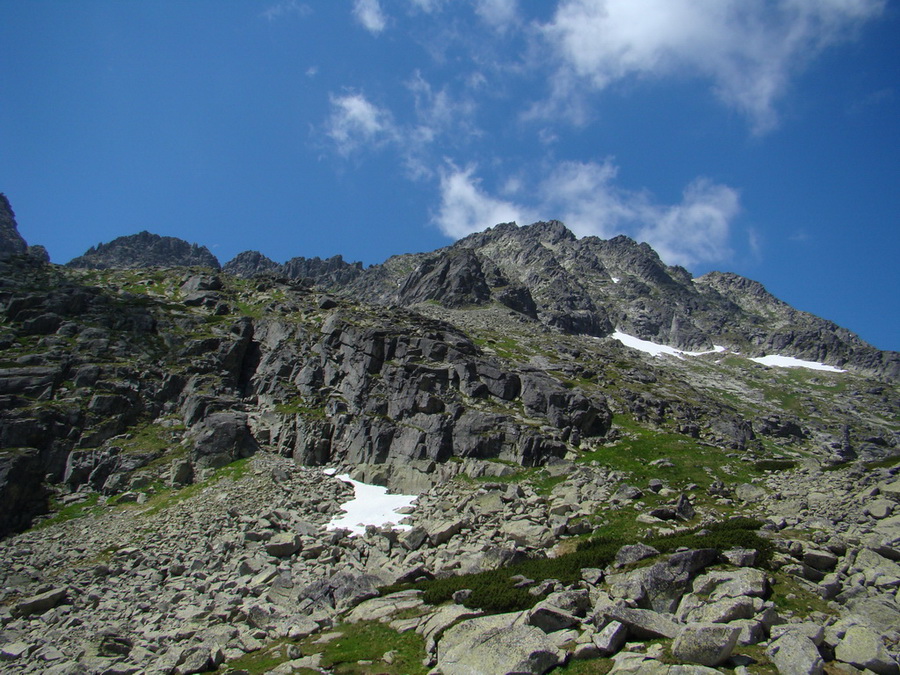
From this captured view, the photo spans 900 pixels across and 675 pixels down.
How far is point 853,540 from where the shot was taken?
2331 cm

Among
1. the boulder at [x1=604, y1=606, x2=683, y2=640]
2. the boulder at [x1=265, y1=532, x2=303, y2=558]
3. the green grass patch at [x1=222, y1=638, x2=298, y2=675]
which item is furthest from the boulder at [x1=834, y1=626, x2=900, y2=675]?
the boulder at [x1=265, y1=532, x2=303, y2=558]

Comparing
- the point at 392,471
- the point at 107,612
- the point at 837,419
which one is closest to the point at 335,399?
the point at 392,471

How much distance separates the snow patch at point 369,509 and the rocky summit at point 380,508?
12.5 inches

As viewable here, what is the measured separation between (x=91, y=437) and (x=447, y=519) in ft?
143

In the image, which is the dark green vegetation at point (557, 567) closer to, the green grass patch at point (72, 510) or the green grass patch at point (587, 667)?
the green grass patch at point (587, 667)

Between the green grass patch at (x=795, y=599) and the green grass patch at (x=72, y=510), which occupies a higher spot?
the green grass patch at (x=795, y=599)

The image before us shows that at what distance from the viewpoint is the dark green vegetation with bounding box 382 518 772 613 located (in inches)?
914

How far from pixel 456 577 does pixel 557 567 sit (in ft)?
20.5

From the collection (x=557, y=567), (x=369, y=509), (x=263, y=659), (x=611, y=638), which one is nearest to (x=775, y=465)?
(x=557, y=567)

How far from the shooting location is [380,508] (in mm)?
45375

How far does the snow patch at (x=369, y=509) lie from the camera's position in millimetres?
41781

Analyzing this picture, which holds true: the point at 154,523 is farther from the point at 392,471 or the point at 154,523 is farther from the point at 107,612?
the point at 392,471

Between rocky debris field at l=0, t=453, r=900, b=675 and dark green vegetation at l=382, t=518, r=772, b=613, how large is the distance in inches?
14.1

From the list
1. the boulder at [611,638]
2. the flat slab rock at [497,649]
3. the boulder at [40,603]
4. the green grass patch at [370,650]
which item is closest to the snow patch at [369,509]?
the green grass patch at [370,650]
